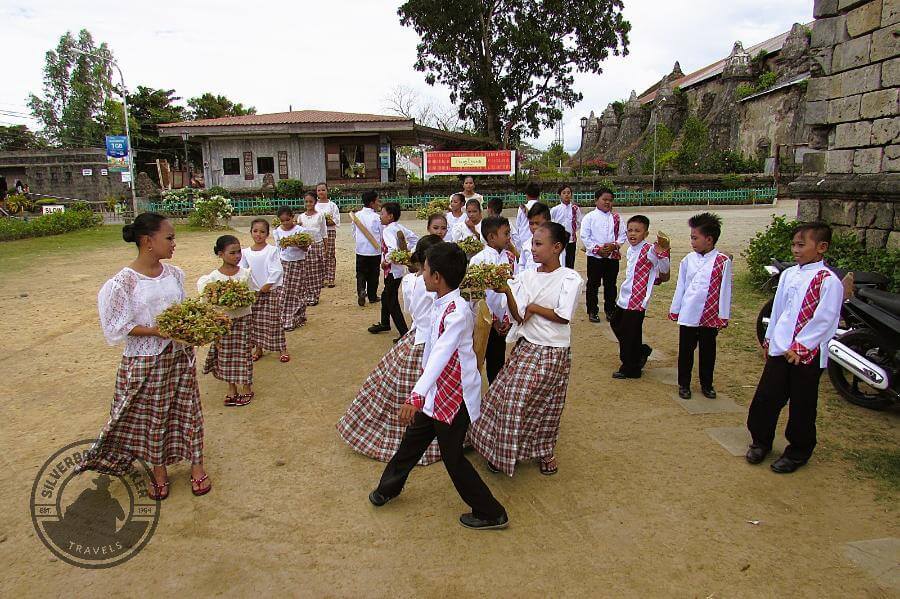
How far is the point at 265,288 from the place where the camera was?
18.7 feet

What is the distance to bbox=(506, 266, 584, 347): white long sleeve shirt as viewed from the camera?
370 cm

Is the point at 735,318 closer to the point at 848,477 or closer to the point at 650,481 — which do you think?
the point at 848,477

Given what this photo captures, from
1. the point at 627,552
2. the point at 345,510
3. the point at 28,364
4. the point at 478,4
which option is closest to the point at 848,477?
the point at 627,552

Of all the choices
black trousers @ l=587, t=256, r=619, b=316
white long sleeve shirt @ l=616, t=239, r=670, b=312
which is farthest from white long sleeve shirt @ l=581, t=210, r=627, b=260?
white long sleeve shirt @ l=616, t=239, r=670, b=312

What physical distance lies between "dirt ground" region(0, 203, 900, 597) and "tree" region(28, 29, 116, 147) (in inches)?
2022

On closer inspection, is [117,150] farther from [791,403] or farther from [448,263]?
[791,403]

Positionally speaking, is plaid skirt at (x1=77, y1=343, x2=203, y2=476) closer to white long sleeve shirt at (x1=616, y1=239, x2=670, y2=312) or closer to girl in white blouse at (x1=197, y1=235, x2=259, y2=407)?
girl in white blouse at (x1=197, y1=235, x2=259, y2=407)

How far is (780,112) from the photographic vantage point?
30594 mm

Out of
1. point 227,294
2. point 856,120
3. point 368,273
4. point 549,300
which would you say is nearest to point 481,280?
point 549,300

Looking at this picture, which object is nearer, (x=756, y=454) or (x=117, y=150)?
(x=756, y=454)

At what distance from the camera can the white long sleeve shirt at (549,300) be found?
370cm

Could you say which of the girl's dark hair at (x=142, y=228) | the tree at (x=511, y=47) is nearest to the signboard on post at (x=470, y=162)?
the tree at (x=511, y=47)

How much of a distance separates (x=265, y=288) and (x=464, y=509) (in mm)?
3199

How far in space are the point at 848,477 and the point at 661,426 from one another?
49.9 inches
